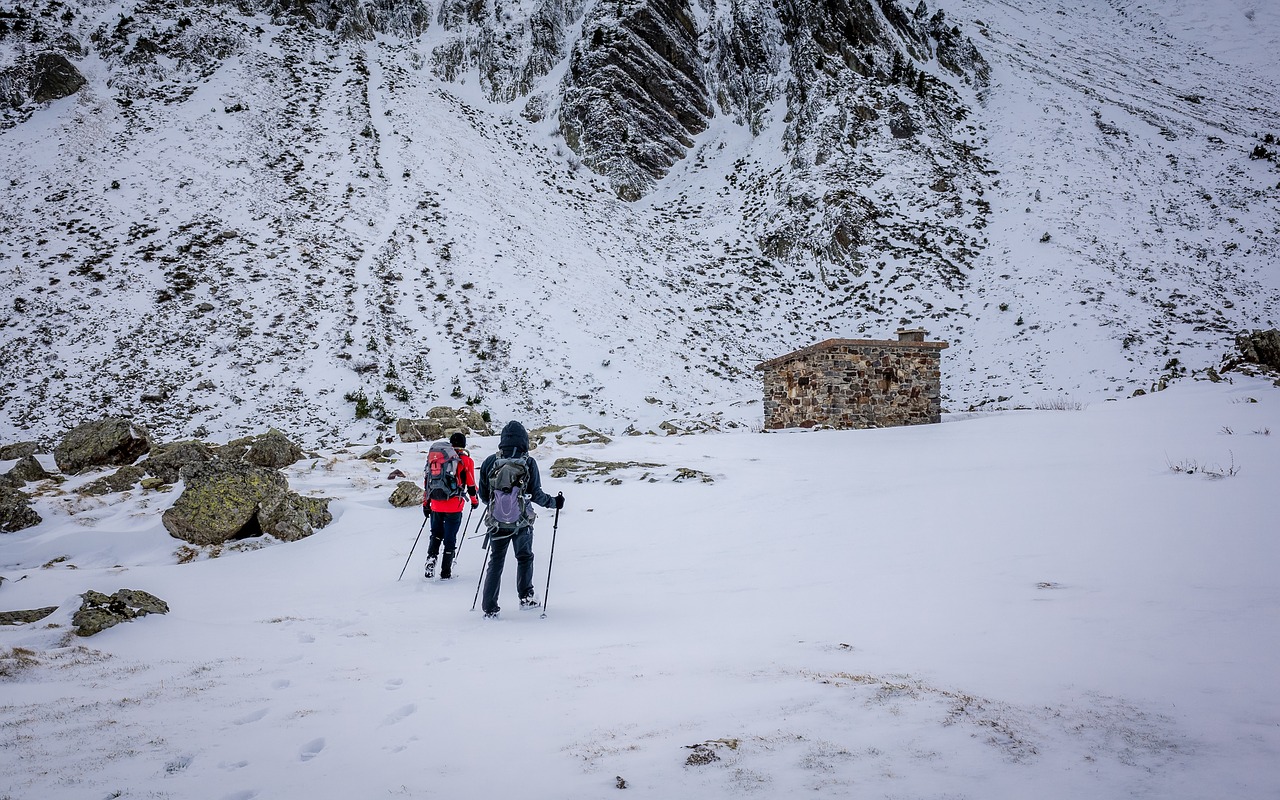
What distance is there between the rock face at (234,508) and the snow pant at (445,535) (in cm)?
267

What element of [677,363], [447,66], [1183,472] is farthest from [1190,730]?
[447,66]

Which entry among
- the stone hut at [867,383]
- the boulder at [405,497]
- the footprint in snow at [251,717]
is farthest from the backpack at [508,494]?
the stone hut at [867,383]

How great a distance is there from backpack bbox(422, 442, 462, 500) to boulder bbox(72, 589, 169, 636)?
9.58 feet

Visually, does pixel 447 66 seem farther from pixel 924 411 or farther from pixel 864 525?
pixel 864 525

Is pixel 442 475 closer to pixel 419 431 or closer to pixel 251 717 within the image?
pixel 251 717

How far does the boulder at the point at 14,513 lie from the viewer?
28.1 ft

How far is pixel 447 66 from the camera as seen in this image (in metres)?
43.4

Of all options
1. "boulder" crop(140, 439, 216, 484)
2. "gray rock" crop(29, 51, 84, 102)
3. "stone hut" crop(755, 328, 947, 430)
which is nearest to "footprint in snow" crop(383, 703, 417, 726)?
"boulder" crop(140, 439, 216, 484)

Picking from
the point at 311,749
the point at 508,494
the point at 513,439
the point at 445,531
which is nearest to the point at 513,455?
the point at 513,439

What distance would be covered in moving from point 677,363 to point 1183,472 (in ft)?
60.8

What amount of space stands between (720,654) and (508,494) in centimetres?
287

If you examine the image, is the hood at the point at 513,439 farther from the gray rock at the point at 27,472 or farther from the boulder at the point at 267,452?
the gray rock at the point at 27,472

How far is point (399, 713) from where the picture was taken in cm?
366

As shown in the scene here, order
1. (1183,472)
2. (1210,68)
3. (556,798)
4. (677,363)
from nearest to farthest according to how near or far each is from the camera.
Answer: (556,798)
(1183,472)
(677,363)
(1210,68)
